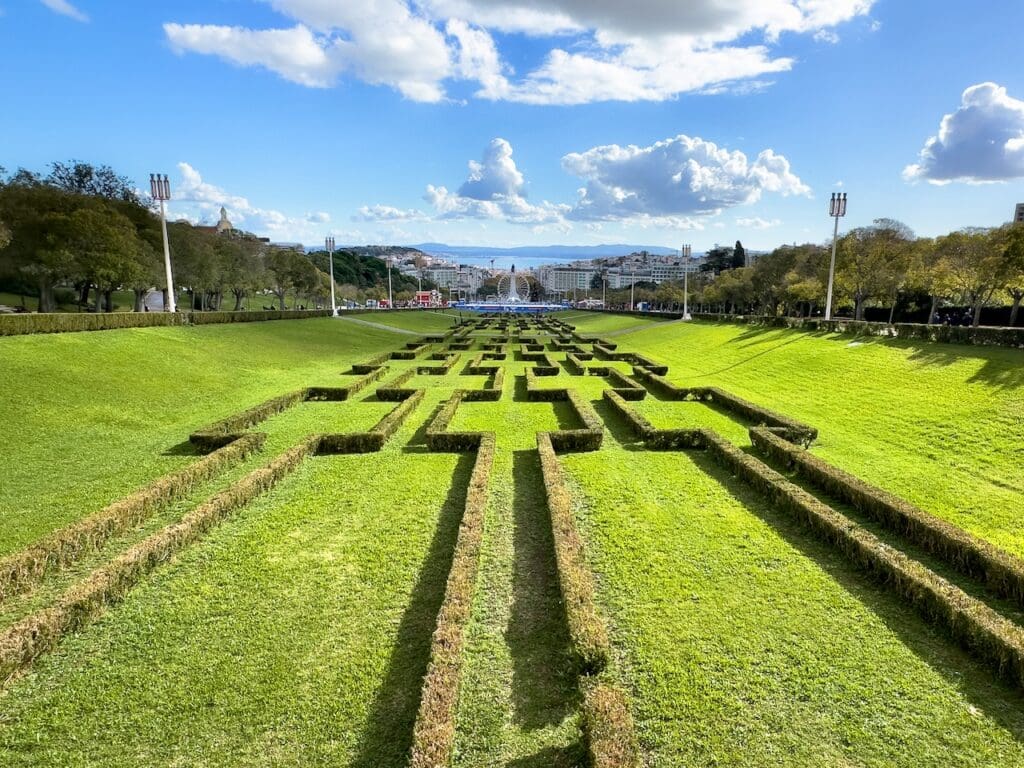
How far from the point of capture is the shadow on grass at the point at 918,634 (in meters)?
4.36

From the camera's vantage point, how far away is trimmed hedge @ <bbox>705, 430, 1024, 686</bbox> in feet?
15.3

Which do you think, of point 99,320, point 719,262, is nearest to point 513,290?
point 719,262

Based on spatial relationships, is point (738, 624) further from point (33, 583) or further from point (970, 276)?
point (970, 276)

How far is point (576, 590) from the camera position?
5477 millimetres

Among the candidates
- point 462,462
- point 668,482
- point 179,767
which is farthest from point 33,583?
point 668,482

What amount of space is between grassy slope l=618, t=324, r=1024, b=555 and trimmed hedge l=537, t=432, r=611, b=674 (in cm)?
564

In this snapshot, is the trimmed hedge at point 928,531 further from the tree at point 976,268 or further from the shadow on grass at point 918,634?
the tree at point 976,268

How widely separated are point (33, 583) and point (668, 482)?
28.9 feet

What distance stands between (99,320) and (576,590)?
23.9m

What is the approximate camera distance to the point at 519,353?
29.3 metres

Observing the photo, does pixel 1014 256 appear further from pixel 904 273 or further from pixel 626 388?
pixel 626 388

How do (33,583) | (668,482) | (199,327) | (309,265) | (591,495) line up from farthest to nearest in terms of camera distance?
1. (309,265)
2. (199,327)
3. (668,482)
4. (591,495)
5. (33,583)

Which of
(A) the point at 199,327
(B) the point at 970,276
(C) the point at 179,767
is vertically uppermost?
(B) the point at 970,276

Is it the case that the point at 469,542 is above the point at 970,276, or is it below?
below
